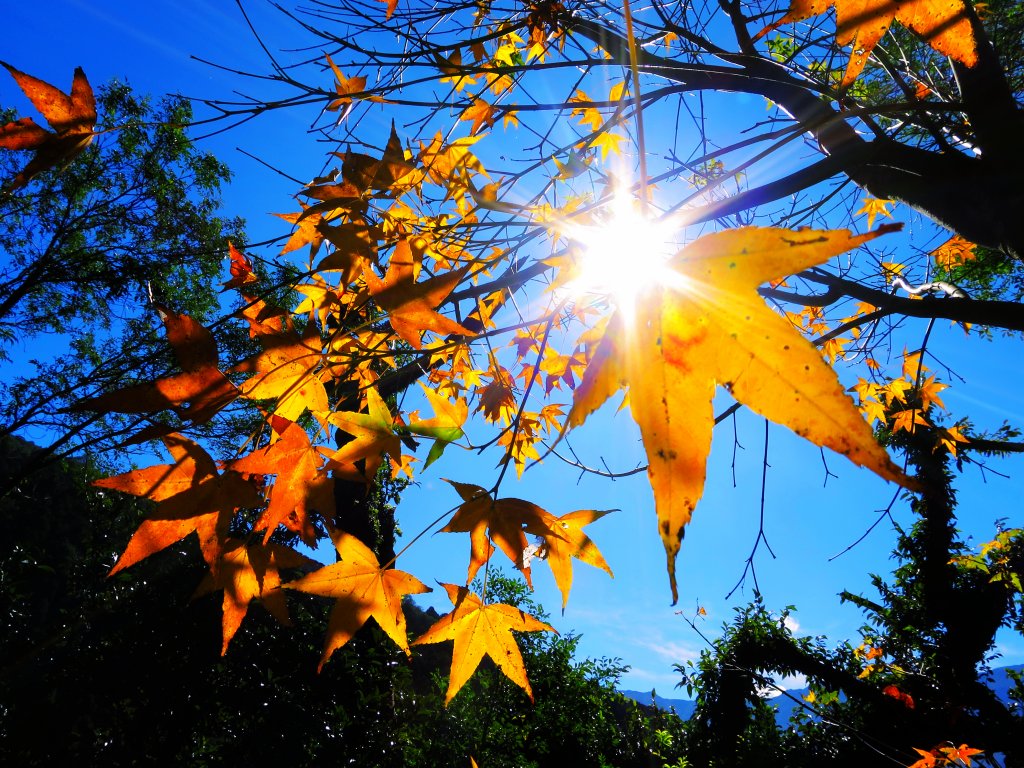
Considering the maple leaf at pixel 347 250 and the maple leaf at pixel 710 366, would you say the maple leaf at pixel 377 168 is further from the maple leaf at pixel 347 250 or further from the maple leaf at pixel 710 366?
the maple leaf at pixel 710 366

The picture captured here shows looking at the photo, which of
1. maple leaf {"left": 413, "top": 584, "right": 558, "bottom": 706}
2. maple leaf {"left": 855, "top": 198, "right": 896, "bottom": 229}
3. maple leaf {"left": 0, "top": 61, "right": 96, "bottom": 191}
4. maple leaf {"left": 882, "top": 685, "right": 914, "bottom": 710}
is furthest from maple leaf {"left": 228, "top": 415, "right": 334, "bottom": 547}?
maple leaf {"left": 882, "top": 685, "right": 914, "bottom": 710}

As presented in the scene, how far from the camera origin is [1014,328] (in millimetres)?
889

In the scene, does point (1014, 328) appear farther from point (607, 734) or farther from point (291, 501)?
point (607, 734)

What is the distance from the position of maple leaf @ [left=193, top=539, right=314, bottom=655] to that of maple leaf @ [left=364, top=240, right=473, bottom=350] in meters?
0.45

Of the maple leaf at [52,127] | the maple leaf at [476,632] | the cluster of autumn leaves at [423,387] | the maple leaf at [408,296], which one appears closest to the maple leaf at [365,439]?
the cluster of autumn leaves at [423,387]

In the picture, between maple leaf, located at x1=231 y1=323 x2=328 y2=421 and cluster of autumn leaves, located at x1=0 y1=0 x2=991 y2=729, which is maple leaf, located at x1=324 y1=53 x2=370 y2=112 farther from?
maple leaf, located at x1=231 y1=323 x2=328 y2=421

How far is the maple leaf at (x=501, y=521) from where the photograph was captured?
2.61 feet

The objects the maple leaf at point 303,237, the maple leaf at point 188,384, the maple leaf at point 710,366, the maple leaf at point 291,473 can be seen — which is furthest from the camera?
the maple leaf at point 303,237

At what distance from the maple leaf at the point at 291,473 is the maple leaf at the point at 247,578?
0.08 m

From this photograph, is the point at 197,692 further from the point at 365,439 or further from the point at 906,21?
the point at 906,21

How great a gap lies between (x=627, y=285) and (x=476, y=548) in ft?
1.92

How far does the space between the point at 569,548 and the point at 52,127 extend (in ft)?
4.15

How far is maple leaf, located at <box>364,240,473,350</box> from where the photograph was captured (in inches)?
31.4

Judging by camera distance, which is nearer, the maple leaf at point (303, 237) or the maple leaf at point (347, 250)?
the maple leaf at point (347, 250)
